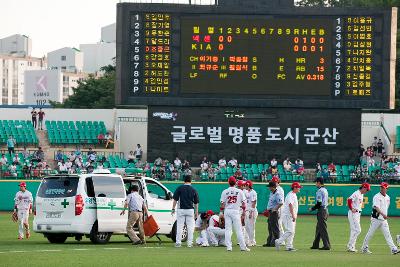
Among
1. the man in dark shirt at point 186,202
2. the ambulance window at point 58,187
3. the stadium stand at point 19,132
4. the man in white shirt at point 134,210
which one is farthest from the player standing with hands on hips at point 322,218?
the stadium stand at point 19,132

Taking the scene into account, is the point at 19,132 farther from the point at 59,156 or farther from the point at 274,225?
the point at 274,225

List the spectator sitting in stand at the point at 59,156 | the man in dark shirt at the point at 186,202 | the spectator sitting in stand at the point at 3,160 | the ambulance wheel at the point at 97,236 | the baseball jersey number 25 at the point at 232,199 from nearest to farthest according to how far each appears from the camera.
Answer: the baseball jersey number 25 at the point at 232,199
the man in dark shirt at the point at 186,202
the ambulance wheel at the point at 97,236
the spectator sitting in stand at the point at 3,160
the spectator sitting in stand at the point at 59,156

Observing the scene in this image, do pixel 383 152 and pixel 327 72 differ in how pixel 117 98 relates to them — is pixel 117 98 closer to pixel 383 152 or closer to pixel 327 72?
pixel 327 72

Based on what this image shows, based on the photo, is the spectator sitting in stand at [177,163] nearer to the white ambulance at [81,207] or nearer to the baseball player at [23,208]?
the baseball player at [23,208]

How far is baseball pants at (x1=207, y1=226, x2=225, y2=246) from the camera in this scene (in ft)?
99.2

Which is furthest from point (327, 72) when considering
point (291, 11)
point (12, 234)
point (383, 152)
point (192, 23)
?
point (12, 234)

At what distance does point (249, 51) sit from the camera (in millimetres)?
48594

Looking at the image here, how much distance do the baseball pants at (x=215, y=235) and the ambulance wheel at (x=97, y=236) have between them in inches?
106

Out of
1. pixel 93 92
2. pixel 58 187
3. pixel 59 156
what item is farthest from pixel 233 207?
pixel 93 92

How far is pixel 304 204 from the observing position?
5122 centimetres

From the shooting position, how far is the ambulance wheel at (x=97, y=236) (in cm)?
2977

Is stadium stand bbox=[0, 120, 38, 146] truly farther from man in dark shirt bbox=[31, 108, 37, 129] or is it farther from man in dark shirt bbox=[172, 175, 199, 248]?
man in dark shirt bbox=[172, 175, 199, 248]

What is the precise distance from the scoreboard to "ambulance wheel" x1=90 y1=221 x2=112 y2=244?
18959 mm

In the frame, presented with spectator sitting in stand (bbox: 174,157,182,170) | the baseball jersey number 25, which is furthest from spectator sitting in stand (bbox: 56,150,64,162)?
the baseball jersey number 25
